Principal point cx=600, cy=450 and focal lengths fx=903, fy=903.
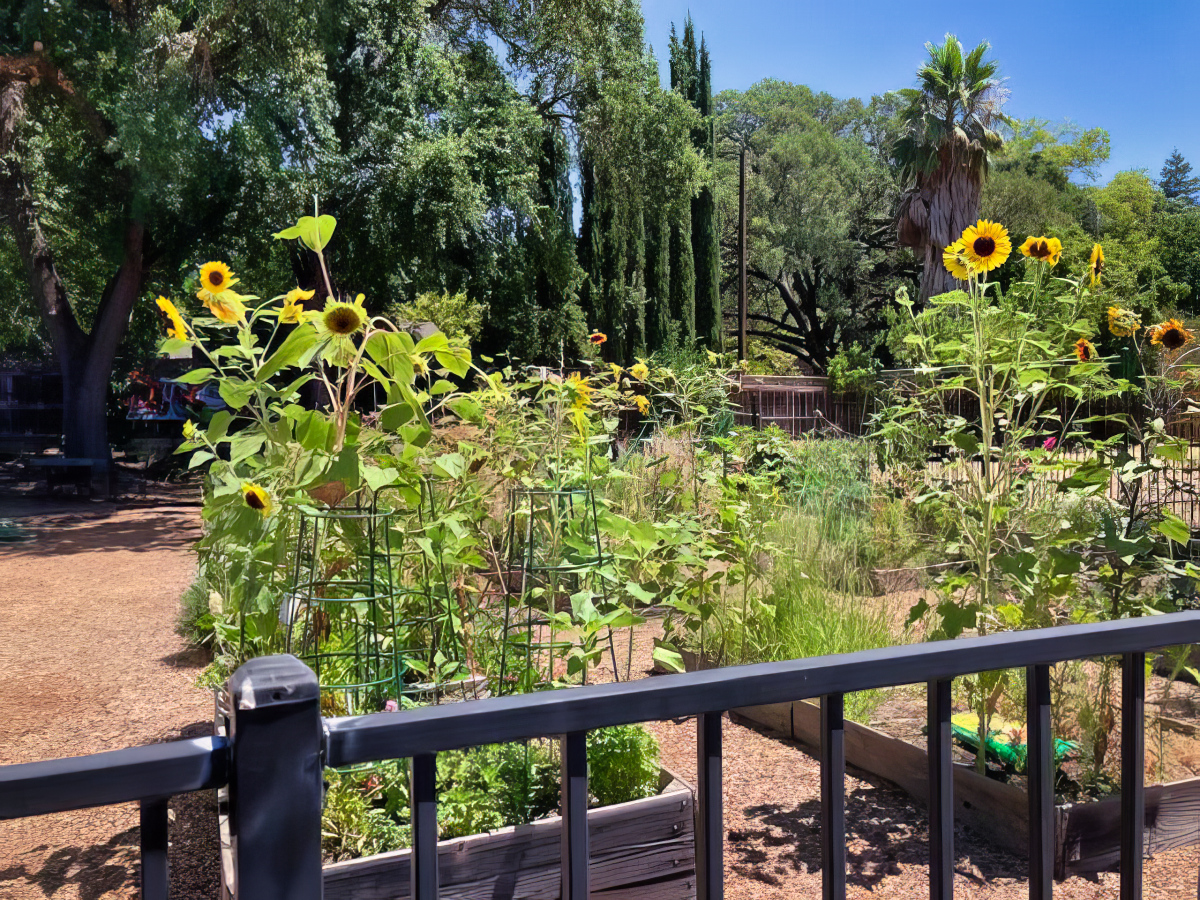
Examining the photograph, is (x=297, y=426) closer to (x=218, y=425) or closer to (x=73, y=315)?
(x=218, y=425)

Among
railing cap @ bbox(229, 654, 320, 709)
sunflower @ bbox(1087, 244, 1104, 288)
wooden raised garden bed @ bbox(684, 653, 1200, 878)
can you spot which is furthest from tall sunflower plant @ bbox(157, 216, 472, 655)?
sunflower @ bbox(1087, 244, 1104, 288)

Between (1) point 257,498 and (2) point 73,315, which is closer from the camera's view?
(1) point 257,498

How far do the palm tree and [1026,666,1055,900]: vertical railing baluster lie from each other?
22.2 metres

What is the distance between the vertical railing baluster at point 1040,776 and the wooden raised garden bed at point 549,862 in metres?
0.98

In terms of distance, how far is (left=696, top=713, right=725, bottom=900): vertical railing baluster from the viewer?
3.09 ft

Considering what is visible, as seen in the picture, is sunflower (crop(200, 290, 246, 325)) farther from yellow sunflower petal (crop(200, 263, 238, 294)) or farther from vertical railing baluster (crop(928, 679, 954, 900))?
vertical railing baluster (crop(928, 679, 954, 900))

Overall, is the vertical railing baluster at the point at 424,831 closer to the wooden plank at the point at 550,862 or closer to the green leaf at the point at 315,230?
the wooden plank at the point at 550,862

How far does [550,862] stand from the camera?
2088mm

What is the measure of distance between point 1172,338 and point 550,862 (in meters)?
2.72

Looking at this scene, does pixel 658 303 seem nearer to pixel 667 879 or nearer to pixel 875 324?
pixel 875 324

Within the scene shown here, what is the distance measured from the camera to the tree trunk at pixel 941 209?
71.9 feet

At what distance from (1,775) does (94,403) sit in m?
14.7

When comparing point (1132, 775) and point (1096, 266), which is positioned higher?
point (1096, 266)

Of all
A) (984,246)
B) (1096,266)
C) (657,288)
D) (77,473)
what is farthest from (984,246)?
(657,288)
